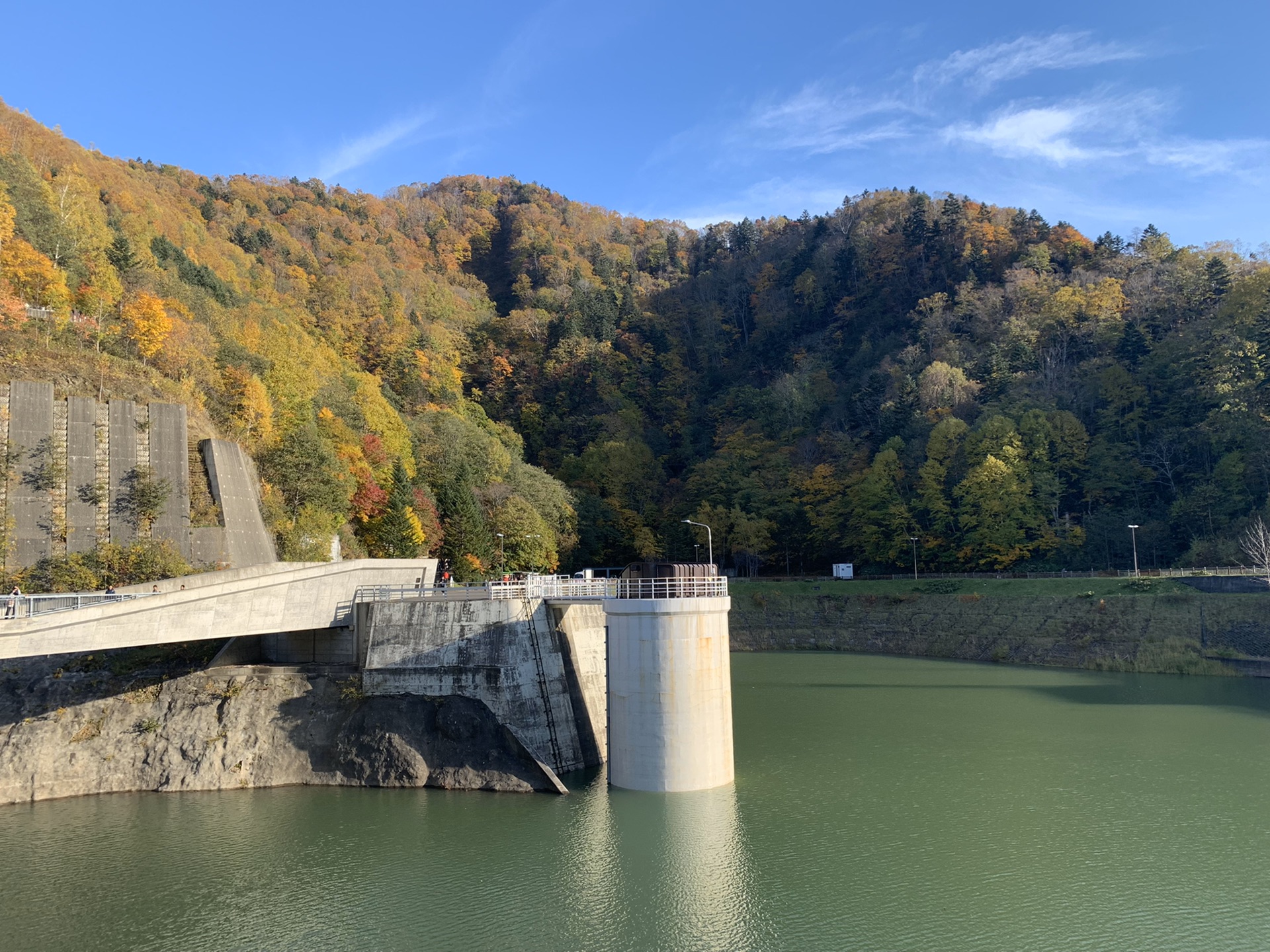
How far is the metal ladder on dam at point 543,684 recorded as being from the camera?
28.6m

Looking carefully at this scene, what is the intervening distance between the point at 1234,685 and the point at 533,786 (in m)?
38.0

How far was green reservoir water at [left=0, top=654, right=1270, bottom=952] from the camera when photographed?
18.4 metres

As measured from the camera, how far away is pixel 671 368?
113875 mm

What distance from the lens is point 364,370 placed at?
8962 cm

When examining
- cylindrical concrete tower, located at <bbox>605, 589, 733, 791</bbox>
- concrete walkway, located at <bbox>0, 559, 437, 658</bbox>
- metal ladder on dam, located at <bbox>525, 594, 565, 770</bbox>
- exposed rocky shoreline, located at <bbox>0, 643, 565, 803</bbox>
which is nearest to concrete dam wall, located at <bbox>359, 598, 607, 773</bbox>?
metal ladder on dam, located at <bbox>525, 594, 565, 770</bbox>

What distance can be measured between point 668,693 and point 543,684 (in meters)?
5.11

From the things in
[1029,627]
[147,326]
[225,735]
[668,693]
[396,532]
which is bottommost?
[1029,627]

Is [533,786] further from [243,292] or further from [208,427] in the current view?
[243,292]

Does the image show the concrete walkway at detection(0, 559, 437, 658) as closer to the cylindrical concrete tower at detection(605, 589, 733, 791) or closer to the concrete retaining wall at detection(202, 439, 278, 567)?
the cylindrical concrete tower at detection(605, 589, 733, 791)

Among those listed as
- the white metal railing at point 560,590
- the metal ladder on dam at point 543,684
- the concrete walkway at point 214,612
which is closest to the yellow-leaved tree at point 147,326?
the concrete walkway at point 214,612

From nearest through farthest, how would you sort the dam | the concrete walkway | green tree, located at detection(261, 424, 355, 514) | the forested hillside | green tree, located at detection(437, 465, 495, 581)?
the concrete walkway < the dam < green tree, located at detection(261, 424, 355, 514) < the forested hillside < green tree, located at detection(437, 465, 495, 581)

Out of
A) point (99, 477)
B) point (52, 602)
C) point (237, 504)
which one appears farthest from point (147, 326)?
point (52, 602)

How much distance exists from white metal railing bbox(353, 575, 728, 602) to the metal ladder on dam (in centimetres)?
70

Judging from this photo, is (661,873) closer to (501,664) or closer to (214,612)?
(501,664)
